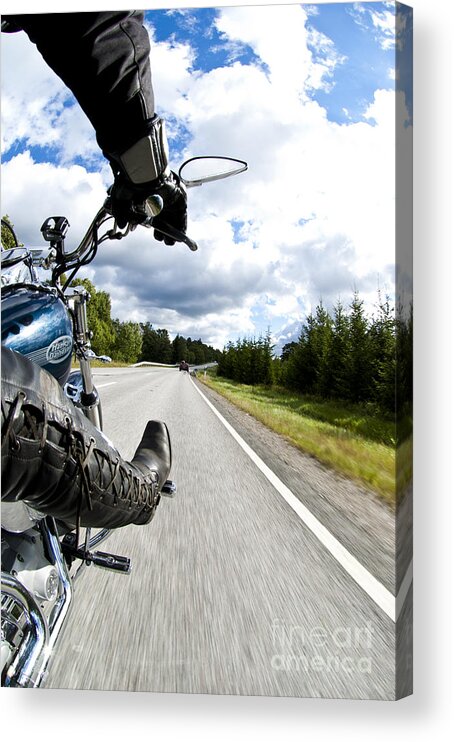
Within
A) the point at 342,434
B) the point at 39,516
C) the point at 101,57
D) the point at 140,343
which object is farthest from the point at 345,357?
the point at 101,57

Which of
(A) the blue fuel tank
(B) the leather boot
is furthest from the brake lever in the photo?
(B) the leather boot

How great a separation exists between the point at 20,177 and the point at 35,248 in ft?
2.34

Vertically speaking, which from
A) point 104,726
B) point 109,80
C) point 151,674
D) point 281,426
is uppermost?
point 109,80

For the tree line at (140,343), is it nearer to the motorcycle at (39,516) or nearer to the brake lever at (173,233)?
the motorcycle at (39,516)

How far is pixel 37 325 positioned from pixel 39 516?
401mm

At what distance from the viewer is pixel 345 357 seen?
2.23 m

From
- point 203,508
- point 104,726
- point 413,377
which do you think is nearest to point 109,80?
point 413,377

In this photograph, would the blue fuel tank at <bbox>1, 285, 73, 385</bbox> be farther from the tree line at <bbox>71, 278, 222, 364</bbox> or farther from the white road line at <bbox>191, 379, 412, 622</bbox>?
the white road line at <bbox>191, 379, 412, 622</bbox>

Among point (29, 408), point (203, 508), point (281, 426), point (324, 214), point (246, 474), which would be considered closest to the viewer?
point (29, 408)

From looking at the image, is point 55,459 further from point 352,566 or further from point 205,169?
point 352,566

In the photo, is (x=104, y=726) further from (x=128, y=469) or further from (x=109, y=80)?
(x=109, y=80)

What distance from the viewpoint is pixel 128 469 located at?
1170mm

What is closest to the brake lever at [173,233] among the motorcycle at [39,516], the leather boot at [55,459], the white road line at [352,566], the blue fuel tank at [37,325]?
the motorcycle at [39,516]

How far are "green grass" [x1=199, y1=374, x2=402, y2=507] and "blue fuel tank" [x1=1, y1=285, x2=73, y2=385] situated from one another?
0.91m
